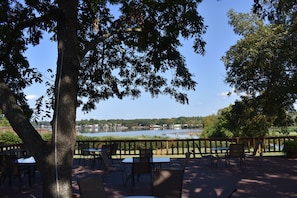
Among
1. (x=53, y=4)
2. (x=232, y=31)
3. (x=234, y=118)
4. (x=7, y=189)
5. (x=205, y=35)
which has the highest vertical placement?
(x=232, y=31)

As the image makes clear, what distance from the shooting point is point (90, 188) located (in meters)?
3.98

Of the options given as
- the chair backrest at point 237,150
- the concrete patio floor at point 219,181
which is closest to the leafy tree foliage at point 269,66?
the concrete patio floor at point 219,181

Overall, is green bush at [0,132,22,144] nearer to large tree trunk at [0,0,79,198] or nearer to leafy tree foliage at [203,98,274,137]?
leafy tree foliage at [203,98,274,137]

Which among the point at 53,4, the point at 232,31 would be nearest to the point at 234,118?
the point at 232,31

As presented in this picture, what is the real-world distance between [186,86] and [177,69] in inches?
16.5

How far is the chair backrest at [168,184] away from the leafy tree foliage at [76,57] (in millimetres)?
1254

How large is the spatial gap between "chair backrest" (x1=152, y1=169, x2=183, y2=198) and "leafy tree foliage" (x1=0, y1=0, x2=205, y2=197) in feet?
4.11

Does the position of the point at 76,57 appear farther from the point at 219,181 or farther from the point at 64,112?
the point at 219,181

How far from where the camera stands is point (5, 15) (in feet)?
18.7

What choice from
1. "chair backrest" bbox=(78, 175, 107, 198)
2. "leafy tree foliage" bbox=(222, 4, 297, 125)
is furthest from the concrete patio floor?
"leafy tree foliage" bbox=(222, 4, 297, 125)

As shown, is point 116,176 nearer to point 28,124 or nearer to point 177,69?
point 177,69

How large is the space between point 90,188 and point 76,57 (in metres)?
1.57

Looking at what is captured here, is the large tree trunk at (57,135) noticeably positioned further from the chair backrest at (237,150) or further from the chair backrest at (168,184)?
the chair backrest at (237,150)

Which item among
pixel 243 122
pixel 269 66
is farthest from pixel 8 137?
pixel 269 66
